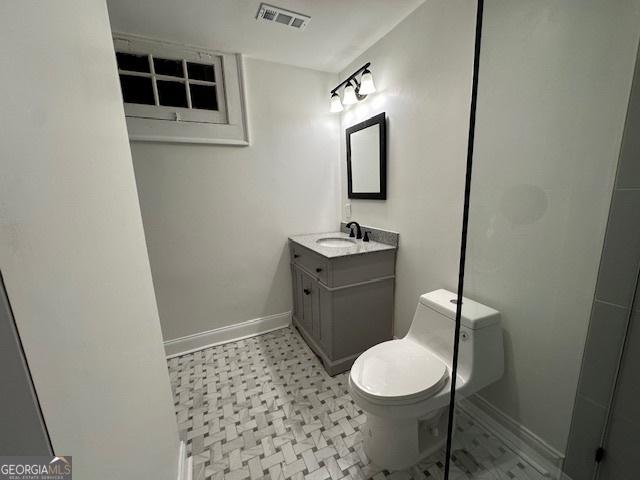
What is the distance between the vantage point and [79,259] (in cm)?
47

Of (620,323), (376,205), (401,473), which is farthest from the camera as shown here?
(376,205)

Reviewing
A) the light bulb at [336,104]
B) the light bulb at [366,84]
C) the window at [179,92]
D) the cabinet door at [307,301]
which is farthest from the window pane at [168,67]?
the cabinet door at [307,301]

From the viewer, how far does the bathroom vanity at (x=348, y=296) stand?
1637mm

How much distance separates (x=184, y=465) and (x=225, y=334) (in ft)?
3.50

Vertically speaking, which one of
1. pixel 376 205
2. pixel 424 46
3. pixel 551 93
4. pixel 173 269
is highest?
pixel 424 46

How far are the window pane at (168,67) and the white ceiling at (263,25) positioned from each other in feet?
0.43

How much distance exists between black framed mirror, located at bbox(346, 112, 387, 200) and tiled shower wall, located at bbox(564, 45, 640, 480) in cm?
113

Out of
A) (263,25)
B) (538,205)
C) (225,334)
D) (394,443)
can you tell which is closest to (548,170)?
(538,205)

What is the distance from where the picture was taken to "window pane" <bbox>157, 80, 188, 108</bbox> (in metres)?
1.77

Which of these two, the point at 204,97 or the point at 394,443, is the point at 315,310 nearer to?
the point at 394,443

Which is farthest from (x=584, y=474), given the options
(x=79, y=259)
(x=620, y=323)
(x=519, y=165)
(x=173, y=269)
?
(x=173, y=269)

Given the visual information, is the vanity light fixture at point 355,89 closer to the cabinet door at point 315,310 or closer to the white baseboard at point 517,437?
the cabinet door at point 315,310

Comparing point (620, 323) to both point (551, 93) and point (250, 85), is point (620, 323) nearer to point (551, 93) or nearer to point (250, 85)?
point (551, 93)

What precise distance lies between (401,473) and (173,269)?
1864 millimetres
